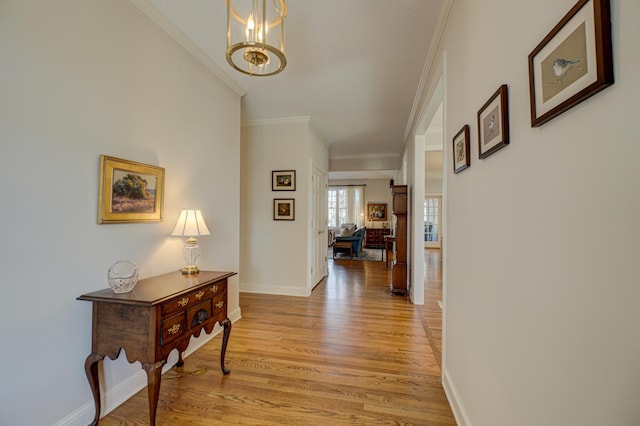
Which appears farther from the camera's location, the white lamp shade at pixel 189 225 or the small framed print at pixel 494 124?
the white lamp shade at pixel 189 225

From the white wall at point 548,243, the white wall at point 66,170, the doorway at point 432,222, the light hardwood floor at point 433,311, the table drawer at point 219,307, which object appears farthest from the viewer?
the doorway at point 432,222

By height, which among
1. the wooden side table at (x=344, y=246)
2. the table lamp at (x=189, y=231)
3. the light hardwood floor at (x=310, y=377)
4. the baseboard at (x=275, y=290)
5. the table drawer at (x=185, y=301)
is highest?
the table lamp at (x=189, y=231)

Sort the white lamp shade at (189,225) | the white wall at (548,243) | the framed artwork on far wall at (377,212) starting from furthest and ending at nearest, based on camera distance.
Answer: the framed artwork on far wall at (377,212), the white lamp shade at (189,225), the white wall at (548,243)

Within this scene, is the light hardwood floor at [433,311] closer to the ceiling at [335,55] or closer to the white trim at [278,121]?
the ceiling at [335,55]

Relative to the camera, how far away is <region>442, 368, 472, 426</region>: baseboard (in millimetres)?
1556

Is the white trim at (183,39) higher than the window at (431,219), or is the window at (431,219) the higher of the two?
the white trim at (183,39)

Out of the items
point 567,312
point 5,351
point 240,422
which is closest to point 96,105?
point 5,351

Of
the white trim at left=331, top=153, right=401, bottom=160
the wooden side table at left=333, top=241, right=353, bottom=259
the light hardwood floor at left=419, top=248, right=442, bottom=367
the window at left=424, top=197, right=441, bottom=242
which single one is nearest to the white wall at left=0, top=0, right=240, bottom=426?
the light hardwood floor at left=419, top=248, right=442, bottom=367

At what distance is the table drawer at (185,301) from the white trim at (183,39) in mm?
2085

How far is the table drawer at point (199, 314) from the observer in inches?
71.9

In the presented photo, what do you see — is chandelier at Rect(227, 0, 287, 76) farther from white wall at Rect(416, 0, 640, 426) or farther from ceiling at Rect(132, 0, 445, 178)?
white wall at Rect(416, 0, 640, 426)

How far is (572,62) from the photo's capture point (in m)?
0.67

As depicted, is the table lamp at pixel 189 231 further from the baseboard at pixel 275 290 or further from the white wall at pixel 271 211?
the baseboard at pixel 275 290

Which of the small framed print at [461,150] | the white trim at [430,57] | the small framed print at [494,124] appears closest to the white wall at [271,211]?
the white trim at [430,57]
